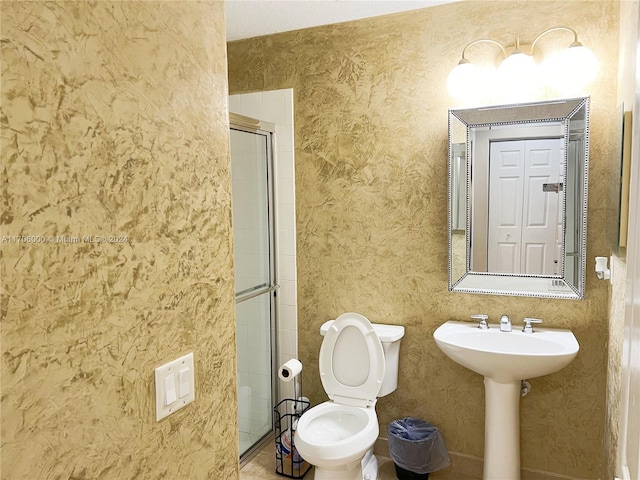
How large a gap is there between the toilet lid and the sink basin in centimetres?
37

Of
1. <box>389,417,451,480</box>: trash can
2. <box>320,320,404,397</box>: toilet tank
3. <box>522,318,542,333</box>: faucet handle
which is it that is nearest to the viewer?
<box>522,318,542,333</box>: faucet handle

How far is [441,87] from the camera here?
2.51 m

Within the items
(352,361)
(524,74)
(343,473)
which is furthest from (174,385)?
(524,74)

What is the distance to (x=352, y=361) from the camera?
2553mm

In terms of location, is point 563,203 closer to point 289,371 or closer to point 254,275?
point 289,371

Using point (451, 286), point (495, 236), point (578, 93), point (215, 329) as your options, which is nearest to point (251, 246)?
point (451, 286)

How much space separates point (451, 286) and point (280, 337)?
1150 mm

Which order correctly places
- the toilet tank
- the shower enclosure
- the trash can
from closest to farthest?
the trash can
the toilet tank
the shower enclosure

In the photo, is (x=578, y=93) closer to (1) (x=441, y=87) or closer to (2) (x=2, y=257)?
(1) (x=441, y=87)

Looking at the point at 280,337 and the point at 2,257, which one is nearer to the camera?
the point at 2,257

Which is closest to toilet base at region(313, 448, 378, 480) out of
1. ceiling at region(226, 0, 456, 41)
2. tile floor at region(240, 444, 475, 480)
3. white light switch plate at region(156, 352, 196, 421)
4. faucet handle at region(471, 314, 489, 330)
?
tile floor at region(240, 444, 475, 480)

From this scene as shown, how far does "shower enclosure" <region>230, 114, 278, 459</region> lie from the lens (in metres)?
2.76

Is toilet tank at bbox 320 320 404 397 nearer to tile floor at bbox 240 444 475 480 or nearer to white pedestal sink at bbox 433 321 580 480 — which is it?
white pedestal sink at bbox 433 321 580 480

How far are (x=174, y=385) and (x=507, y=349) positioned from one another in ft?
6.13
